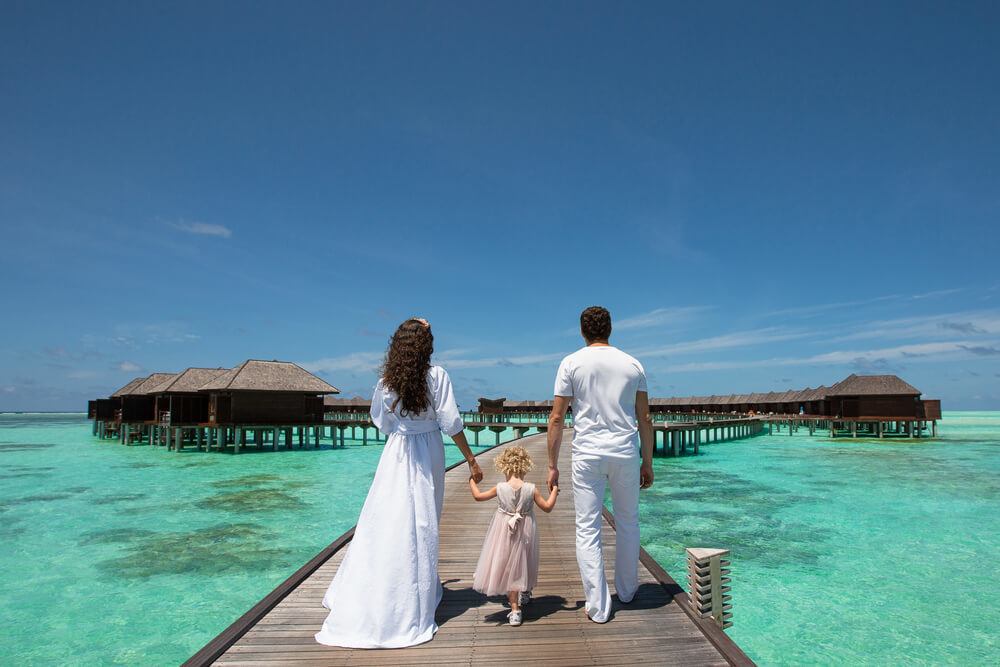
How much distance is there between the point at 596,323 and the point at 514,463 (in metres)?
1.12

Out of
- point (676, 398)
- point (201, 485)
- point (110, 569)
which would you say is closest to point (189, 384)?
point (201, 485)

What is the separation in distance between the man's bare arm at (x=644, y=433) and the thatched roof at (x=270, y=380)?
2878 centimetres

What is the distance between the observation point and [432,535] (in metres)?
3.68

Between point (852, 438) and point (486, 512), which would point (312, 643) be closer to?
point (486, 512)

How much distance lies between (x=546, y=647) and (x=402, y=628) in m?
0.87

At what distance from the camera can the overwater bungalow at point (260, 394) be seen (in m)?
29.9

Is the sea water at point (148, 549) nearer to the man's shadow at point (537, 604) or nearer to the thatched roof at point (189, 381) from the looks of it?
the man's shadow at point (537, 604)

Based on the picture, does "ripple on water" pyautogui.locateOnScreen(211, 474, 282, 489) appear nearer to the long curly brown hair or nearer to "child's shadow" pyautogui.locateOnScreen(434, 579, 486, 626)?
"child's shadow" pyautogui.locateOnScreen(434, 579, 486, 626)

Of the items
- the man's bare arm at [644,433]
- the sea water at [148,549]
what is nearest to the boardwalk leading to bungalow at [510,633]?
the man's bare arm at [644,433]

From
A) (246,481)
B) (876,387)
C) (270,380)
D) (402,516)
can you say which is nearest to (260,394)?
(270,380)

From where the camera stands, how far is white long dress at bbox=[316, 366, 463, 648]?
3.46 m

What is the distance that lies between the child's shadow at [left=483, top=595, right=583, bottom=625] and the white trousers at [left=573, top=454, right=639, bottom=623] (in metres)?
0.34

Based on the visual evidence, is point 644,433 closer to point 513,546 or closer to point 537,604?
point 513,546

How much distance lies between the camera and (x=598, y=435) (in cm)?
364
